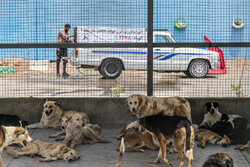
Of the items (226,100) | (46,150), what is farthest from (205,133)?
(46,150)

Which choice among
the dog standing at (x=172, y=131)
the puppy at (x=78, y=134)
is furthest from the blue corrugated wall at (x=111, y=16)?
the dog standing at (x=172, y=131)

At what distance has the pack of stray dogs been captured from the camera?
20.0ft

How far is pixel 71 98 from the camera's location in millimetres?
9195

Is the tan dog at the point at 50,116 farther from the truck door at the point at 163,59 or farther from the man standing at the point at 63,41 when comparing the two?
the truck door at the point at 163,59

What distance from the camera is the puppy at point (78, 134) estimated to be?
24.3 ft

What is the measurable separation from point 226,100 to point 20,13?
203 inches

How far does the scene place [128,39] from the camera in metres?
9.46

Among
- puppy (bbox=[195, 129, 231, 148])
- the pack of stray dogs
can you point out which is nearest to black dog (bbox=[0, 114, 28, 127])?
the pack of stray dogs

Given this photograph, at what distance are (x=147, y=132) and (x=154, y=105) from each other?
1.59 meters

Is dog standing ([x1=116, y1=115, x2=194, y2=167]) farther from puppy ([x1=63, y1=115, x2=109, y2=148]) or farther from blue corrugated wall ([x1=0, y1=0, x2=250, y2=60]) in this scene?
blue corrugated wall ([x1=0, y1=0, x2=250, y2=60])

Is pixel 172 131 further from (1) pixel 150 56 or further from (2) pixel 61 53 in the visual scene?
(2) pixel 61 53

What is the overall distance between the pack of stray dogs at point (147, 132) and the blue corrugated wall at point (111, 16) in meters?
1.74

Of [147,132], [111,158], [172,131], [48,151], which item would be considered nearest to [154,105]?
[147,132]

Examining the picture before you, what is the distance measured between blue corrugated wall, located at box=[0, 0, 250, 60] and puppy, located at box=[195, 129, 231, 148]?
2.56 meters
